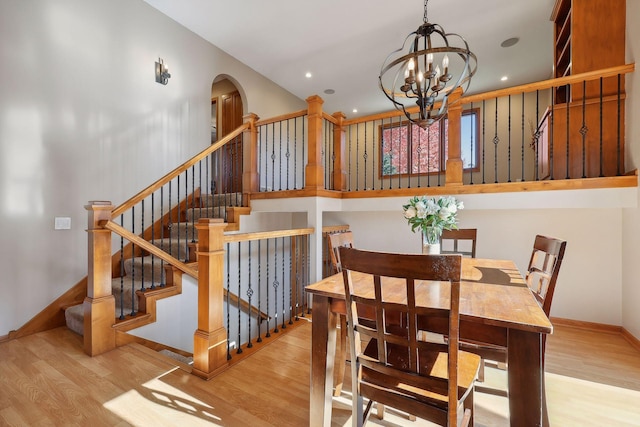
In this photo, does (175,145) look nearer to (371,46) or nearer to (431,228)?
(371,46)

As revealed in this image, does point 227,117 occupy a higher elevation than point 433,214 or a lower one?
higher

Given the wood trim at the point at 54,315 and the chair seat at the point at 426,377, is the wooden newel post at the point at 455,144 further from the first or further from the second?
the wood trim at the point at 54,315

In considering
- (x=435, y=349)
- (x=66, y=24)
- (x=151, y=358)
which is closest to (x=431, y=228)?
(x=435, y=349)

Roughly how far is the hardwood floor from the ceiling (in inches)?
148

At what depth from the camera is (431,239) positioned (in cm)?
174

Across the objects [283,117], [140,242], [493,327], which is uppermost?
[283,117]

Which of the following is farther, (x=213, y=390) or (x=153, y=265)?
(x=153, y=265)

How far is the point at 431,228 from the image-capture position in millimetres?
1695

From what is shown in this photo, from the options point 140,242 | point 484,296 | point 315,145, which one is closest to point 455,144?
point 315,145

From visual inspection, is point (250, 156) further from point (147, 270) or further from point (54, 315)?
point (54, 315)

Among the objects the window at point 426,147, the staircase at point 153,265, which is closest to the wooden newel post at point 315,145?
the staircase at point 153,265

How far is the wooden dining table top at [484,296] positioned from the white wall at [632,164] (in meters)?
1.63

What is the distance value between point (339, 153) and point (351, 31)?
1.71 meters

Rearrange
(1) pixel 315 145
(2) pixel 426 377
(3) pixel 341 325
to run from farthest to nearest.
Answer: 1. (1) pixel 315 145
2. (3) pixel 341 325
3. (2) pixel 426 377
